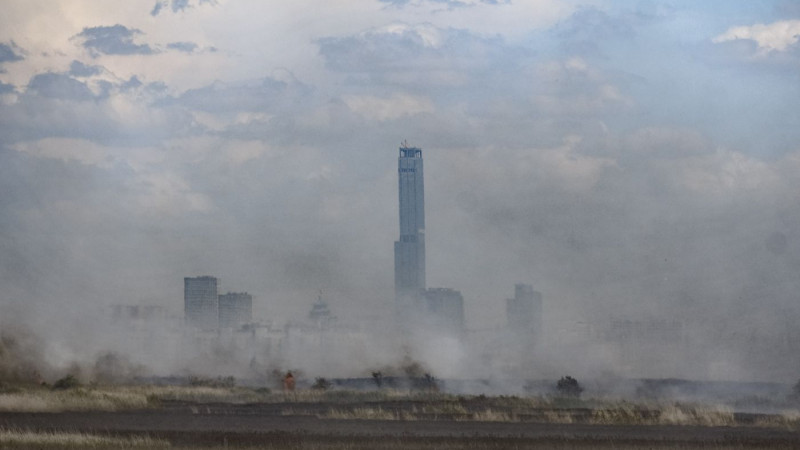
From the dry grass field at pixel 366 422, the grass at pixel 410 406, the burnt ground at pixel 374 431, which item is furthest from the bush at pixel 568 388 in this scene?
the burnt ground at pixel 374 431

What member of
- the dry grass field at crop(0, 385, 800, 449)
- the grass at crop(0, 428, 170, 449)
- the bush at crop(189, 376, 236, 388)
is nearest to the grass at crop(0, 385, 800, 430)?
the dry grass field at crop(0, 385, 800, 449)

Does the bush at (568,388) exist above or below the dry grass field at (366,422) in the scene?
below

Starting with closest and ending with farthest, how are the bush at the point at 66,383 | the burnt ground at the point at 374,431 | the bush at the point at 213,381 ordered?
the burnt ground at the point at 374,431, the bush at the point at 66,383, the bush at the point at 213,381

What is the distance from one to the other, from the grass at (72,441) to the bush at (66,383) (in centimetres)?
4764

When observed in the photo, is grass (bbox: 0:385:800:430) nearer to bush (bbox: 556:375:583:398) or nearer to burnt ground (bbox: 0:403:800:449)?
burnt ground (bbox: 0:403:800:449)

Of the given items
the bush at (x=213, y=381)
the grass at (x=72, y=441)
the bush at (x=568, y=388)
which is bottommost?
the bush at (x=568, y=388)

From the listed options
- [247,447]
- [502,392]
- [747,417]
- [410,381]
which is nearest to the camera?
[247,447]

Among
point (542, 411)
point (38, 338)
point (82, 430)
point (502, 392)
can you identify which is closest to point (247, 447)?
point (82, 430)

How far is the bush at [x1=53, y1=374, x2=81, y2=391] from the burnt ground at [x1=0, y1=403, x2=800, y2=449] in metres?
29.4

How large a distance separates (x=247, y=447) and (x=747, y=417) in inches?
1443

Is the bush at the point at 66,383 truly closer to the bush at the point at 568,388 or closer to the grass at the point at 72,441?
the bush at the point at 568,388

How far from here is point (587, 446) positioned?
56.3 m

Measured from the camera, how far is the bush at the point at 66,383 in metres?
106

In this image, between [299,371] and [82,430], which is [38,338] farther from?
[82,430]
